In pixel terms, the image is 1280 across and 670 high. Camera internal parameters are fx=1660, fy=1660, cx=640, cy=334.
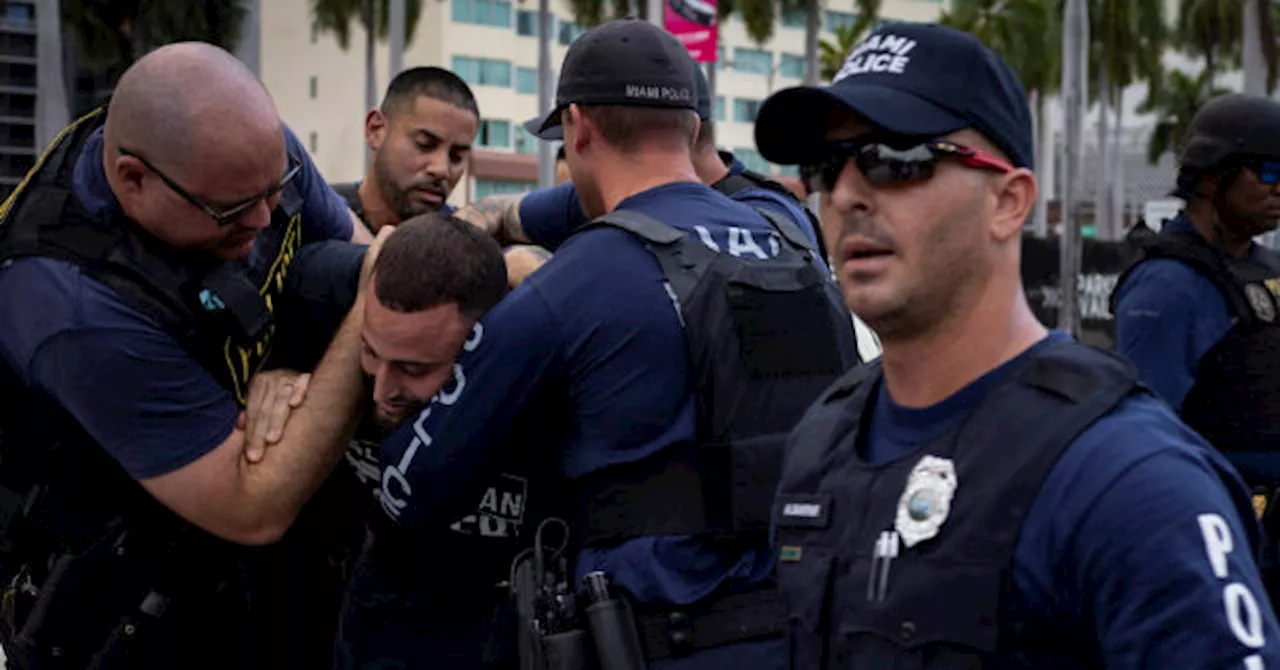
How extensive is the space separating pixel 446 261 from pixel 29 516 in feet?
3.95

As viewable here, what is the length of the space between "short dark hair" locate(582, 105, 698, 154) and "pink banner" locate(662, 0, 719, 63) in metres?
18.7

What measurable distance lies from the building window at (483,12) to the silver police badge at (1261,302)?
209ft

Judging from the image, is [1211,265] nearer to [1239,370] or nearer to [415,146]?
[1239,370]

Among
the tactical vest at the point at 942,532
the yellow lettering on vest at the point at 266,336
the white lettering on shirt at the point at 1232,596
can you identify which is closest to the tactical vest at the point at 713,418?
the yellow lettering on vest at the point at 266,336

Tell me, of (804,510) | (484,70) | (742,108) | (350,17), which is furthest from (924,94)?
(742,108)

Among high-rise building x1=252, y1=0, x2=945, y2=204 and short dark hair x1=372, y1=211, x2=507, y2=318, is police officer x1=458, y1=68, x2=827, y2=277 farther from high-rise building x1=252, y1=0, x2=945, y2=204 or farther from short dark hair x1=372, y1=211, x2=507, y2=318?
high-rise building x1=252, y1=0, x2=945, y2=204

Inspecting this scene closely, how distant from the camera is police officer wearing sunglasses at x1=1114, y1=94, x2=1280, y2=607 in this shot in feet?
17.4

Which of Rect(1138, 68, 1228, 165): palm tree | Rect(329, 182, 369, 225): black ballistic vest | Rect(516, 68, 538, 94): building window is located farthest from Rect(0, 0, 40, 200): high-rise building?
Rect(1138, 68, 1228, 165): palm tree

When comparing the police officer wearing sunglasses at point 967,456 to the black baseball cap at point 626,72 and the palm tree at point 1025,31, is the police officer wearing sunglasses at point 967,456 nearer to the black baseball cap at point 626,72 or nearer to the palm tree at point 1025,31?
the black baseball cap at point 626,72

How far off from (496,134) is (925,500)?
219 feet

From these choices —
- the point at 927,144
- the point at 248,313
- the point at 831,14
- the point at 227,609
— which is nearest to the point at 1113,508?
the point at 927,144

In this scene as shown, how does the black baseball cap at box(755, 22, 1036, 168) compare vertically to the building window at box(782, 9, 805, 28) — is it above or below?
above

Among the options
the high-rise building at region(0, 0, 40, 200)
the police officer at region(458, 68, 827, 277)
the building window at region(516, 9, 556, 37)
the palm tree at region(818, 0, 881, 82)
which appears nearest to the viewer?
the police officer at region(458, 68, 827, 277)

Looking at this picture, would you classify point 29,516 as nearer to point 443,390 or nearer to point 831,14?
point 443,390
